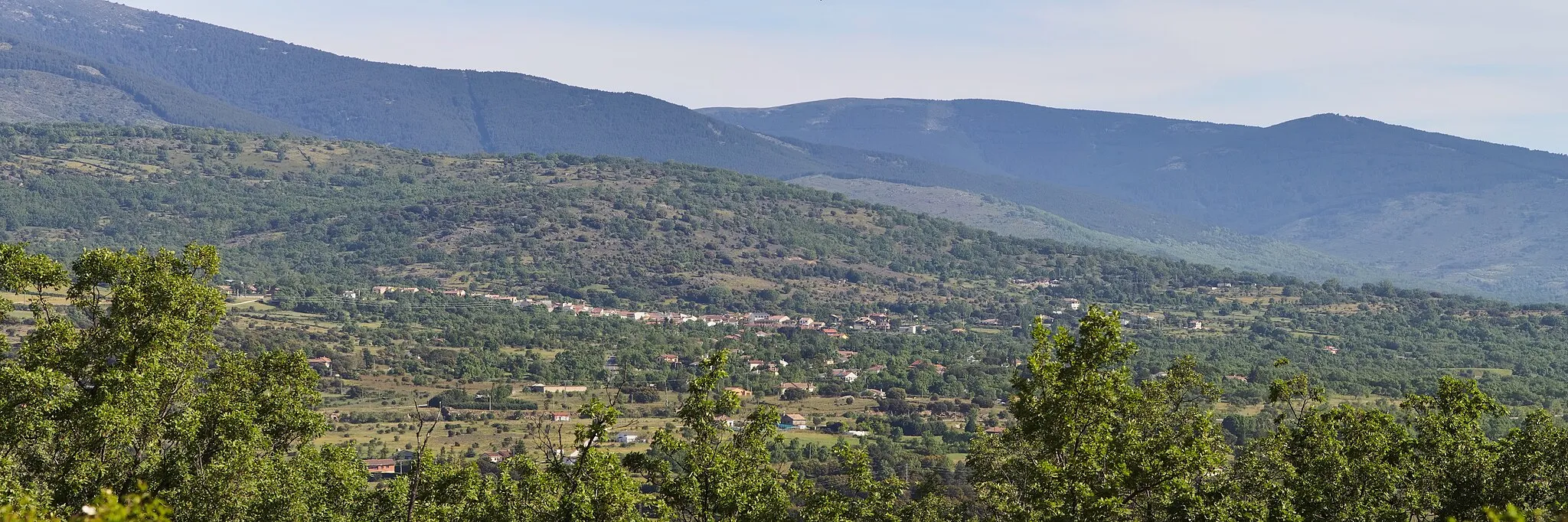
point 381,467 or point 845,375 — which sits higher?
point 381,467

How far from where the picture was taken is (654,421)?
286ft

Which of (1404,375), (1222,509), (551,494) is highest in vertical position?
(1222,509)

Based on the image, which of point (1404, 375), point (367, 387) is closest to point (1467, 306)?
point (1404, 375)

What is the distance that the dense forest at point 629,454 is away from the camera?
81.0 feet

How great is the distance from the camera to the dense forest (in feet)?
81.0

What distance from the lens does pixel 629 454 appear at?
2931 cm

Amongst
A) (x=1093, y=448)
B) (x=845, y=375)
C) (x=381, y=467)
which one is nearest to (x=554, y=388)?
(x=845, y=375)

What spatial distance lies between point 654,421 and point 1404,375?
5971 cm

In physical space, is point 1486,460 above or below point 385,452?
above

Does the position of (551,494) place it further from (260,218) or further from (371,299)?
(260,218)

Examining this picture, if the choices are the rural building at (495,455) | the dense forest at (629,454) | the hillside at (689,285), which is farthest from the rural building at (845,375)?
the dense forest at (629,454)

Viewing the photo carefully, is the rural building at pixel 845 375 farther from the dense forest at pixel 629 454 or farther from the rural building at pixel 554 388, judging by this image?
the dense forest at pixel 629 454

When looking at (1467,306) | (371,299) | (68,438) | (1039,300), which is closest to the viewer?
(68,438)

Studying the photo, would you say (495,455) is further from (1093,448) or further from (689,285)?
(689,285)
